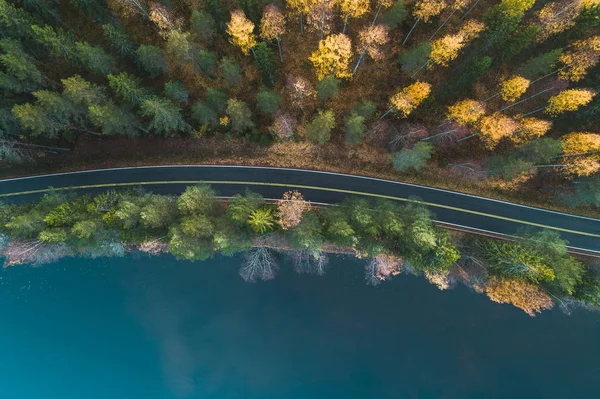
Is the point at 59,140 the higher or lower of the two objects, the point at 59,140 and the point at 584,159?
the lower

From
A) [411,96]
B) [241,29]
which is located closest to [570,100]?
[411,96]

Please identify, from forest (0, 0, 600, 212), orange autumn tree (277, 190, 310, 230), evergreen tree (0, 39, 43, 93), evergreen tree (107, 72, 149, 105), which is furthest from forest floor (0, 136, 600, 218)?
orange autumn tree (277, 190, 310, 230)

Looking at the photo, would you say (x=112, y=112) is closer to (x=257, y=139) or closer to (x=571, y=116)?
(x=257, y=139)

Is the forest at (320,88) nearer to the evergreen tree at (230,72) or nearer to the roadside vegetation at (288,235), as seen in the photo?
the evergreen tree at (230,72)

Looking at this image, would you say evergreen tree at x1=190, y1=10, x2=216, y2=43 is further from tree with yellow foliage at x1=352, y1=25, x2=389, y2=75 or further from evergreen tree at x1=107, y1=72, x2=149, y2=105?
tree with yellow foliage at x1=352, y1=25, x2=389, y2=75


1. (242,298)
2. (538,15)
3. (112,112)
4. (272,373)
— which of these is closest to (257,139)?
(112,112)

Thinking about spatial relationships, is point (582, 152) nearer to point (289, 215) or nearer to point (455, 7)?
point (455, 7)

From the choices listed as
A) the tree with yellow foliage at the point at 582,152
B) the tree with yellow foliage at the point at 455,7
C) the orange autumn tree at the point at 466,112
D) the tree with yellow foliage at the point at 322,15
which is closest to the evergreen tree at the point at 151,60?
the tree with yellow foliage at the point at 322,15
